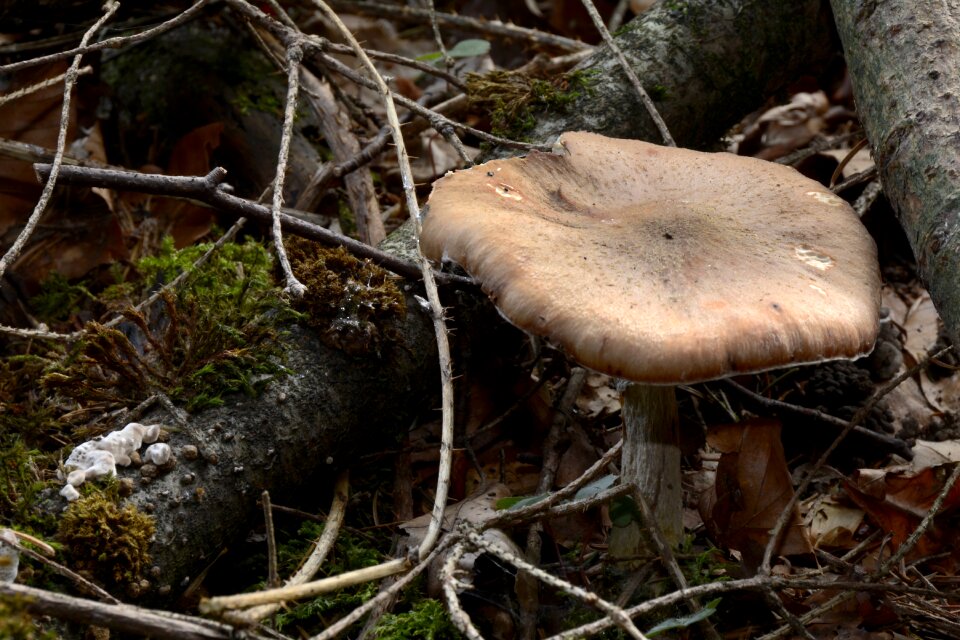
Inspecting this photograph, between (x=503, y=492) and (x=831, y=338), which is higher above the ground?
(x=831, y=338)

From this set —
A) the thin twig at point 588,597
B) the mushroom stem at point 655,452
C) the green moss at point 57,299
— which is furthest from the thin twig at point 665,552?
the green moss at point 57,299

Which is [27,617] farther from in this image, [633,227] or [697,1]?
[697,1]

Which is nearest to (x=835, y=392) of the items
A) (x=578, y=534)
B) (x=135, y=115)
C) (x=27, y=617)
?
(x=578, y=534)

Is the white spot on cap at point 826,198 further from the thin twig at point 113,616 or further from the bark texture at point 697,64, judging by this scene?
the thin twig at point 113,616

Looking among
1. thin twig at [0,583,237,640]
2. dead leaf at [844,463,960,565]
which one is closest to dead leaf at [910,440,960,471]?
dead leaf at [844,463,960,565]

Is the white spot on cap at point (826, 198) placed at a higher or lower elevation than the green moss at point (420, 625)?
higher

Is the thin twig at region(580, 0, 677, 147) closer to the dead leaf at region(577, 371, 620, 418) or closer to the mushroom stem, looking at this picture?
the dead leaf at region(577, 371, 620, 418)
